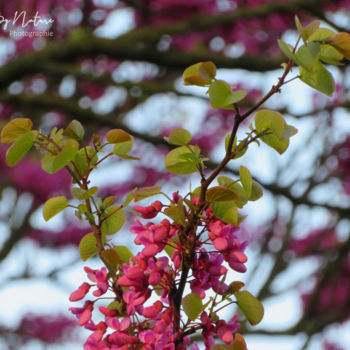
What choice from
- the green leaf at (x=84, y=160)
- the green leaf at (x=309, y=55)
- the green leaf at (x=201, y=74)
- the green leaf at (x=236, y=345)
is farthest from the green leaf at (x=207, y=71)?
the green leaf at (x=236, y=345)

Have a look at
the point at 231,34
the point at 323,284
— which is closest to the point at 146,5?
the point at 231,34

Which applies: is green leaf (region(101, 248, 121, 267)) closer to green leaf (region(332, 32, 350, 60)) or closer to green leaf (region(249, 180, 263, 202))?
green leaf (region(249, 180, 263, 202))

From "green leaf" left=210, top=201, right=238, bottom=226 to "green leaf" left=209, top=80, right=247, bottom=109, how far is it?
0.12m

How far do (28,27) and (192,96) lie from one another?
4.31 ft

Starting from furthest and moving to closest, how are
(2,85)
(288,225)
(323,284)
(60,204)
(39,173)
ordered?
(39,173), (288,225), (323,284), (2,85), (60,204)

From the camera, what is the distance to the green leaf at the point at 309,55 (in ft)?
1.94

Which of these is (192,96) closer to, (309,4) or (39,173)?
(309,4)

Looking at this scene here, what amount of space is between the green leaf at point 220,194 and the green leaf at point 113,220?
0.62ft

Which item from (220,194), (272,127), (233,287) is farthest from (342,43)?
(233,287)

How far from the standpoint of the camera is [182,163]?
0.71 meters

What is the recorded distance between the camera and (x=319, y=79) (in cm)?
64

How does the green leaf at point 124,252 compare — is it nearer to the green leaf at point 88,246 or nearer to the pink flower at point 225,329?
the green leaf at point 88,246

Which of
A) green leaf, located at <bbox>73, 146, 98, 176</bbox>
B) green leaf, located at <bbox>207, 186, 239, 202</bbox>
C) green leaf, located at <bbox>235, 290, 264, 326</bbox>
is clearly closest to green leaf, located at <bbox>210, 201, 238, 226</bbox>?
green leaf, located at <bbox>207, 186, 239, 202</bbox>

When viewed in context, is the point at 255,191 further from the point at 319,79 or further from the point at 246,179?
the point at 319,79
